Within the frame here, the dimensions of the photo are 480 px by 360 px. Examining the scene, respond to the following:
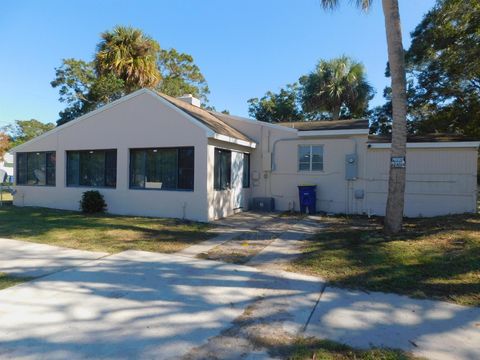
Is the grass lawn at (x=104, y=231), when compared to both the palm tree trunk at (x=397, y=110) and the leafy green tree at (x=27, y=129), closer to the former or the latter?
the palm tree trunk at (x=397, y=110)

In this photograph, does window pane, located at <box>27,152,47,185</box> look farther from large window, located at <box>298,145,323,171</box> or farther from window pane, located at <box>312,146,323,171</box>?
window pane, located at <box>312,146,323,171</box>

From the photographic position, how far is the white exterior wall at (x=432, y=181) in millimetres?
11820

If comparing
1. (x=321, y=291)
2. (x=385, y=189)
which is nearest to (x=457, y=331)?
(x=321, y=291)

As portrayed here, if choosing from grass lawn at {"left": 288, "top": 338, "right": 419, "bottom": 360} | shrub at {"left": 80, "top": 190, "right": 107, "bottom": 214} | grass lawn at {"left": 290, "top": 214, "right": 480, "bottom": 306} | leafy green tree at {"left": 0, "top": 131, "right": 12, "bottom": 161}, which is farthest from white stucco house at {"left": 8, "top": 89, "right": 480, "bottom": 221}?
leafy green tree at {"left": 0, "top": 131, "right": 12, "bottom": 161}

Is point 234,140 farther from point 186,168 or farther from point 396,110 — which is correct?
point 396,110

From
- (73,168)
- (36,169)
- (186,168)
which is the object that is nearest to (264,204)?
(186,168)

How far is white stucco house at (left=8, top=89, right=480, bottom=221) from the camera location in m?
11.1

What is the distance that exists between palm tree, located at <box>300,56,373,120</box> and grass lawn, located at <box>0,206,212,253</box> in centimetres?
1647

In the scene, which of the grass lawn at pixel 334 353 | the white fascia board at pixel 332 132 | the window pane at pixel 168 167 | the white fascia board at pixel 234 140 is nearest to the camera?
the grass lawn at pixel 334 353

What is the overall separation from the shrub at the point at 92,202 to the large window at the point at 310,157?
7.43 meters

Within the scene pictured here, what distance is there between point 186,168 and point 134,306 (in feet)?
23.4

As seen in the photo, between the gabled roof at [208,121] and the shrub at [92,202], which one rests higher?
the gabled roof at [208,121]

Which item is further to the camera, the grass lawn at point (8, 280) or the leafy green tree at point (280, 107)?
the leafy green tree at point (280, 107)

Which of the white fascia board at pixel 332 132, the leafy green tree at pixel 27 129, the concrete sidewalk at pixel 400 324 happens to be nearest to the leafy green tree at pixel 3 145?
the leafy green tree at pixel 27 129
